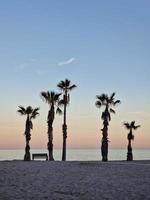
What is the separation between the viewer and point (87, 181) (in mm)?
22766

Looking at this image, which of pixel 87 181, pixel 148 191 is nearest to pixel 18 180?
pixel 87 181

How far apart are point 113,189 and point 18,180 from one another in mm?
5039

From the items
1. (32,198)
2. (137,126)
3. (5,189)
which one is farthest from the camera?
(137,126)

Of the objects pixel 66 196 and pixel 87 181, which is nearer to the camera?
pixel 66 196

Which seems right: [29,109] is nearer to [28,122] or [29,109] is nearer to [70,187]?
[28,122]

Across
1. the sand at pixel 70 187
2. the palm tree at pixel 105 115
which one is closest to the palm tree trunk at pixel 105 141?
the palm tree at pixel 105 115

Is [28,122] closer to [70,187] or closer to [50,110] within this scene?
[50,110]

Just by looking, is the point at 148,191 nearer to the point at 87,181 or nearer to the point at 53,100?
the point at 87,181

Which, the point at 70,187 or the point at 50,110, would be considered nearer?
the point at 70,187

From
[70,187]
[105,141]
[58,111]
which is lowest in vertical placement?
[70,187]

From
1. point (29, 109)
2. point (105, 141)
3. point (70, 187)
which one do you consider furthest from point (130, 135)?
point (70, 187)

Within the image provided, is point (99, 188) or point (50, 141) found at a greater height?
point (50, 141)

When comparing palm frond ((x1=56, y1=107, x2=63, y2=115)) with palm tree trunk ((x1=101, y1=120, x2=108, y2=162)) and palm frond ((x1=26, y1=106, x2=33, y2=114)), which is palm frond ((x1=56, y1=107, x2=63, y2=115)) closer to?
palm frond ((x1=26, y1=106, x2=33, y2=114))

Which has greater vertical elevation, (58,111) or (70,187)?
(58,111)
